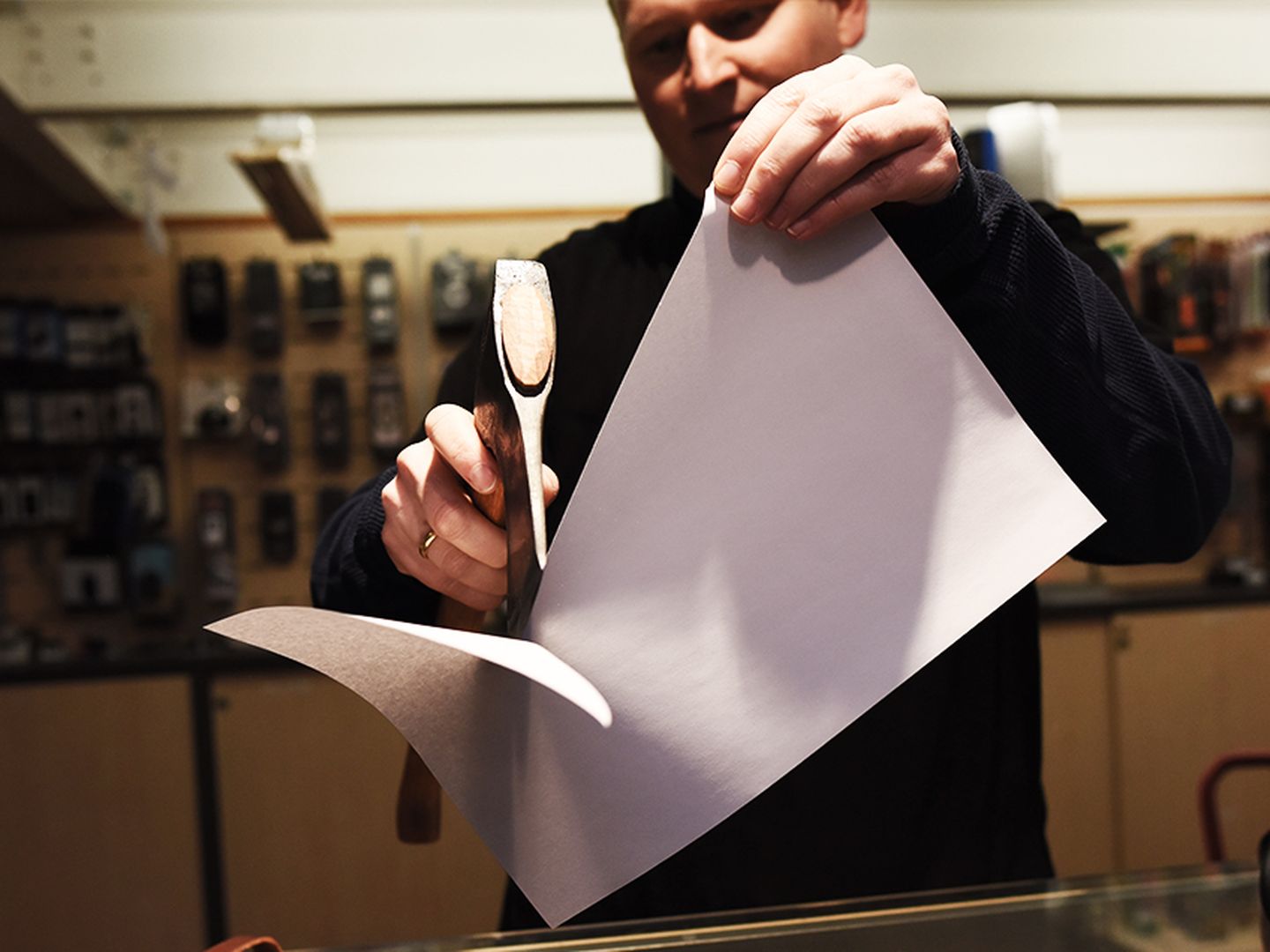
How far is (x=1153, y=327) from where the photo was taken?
0.83m

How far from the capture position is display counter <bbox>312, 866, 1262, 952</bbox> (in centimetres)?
55

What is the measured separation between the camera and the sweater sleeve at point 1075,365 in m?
0.53

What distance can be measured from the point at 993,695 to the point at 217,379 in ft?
10.9

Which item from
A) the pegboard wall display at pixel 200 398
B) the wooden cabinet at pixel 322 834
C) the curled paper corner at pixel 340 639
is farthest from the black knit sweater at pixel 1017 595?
the pegboard wall display at pixel 200 398

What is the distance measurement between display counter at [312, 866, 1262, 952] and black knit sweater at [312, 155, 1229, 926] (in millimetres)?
201

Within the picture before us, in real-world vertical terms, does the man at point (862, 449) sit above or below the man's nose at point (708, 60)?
below

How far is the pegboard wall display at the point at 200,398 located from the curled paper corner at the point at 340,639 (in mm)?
3212

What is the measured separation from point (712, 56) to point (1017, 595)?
451mm

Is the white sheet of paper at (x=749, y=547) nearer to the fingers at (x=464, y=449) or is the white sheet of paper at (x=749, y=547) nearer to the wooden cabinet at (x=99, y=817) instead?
the fingers at (x=464, y=449)

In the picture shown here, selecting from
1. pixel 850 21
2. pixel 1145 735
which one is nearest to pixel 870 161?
pixel 850 21

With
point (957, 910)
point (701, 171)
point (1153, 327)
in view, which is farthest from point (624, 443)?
point (1153, 327)

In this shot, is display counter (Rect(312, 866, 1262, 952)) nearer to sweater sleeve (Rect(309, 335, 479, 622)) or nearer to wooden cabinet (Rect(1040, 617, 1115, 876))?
sweater sleeve (Rect(309, 335, 479, 622))

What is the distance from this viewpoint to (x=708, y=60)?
2.48 feet

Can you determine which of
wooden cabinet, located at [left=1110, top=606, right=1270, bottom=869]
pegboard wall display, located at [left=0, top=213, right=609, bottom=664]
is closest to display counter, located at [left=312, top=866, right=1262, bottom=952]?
wooden cabinet, located at [left=1110, top=606, right=1270, bottom=869]
